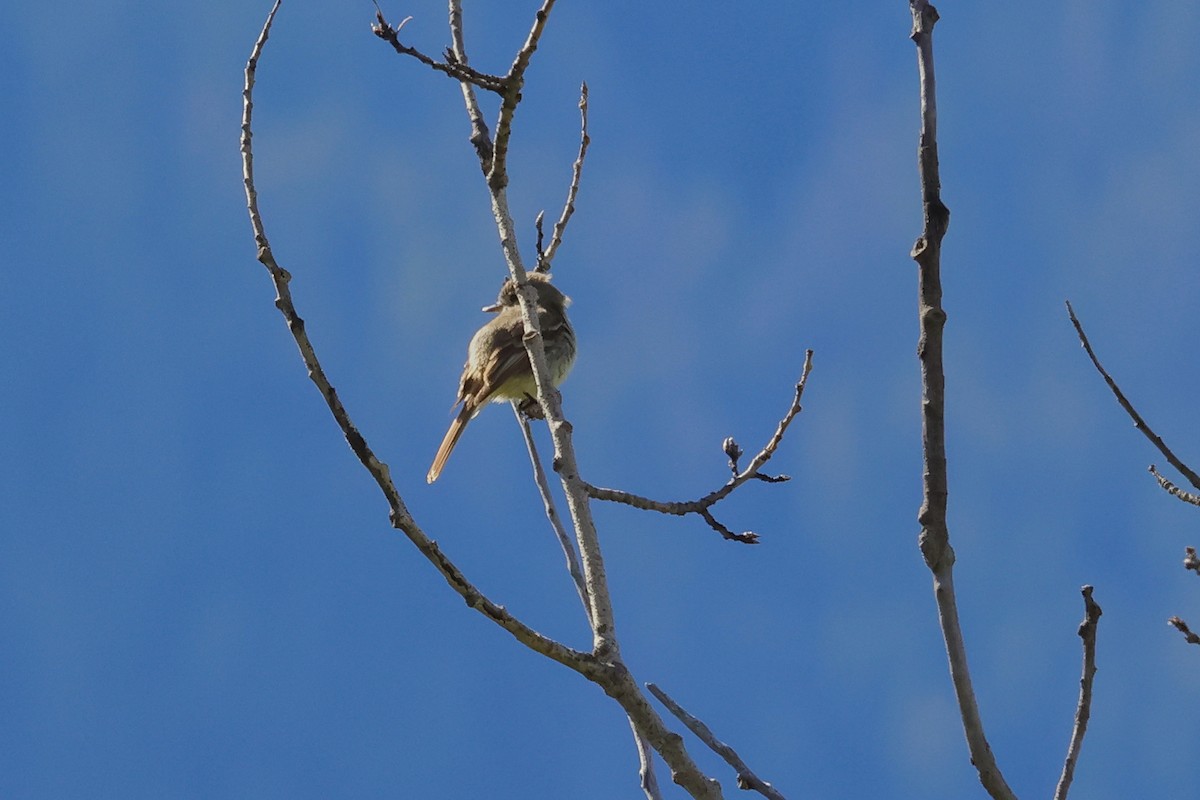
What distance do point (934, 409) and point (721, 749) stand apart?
1.00 meters

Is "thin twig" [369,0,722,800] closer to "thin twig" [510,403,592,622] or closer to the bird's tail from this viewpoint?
"thin twig" [510,403,592,622]

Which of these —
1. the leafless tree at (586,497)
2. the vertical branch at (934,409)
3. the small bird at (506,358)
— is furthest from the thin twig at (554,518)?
the small bird at (506,358)

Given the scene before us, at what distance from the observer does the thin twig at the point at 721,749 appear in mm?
3080

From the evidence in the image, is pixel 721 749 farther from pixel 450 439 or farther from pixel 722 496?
pixel 450 439

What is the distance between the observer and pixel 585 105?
5.43m

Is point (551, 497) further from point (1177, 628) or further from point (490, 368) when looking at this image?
point (490, 368)

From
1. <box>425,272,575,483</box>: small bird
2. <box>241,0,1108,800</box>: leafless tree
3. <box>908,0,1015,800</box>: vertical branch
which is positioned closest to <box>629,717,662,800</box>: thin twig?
<box>241,0,1108,800</box>: leafless tree

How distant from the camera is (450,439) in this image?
8.00 meters

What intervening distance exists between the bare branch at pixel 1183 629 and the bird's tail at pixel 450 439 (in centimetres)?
499

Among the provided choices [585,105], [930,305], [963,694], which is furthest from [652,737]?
[585,105]

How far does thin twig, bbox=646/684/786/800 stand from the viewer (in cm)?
308

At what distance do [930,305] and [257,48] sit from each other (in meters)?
1.97

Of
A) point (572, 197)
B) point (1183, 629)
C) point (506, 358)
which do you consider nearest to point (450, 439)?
point (506, 358)

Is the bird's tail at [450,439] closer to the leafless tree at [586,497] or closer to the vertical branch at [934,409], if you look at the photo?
the leafless tree at [586,497]
